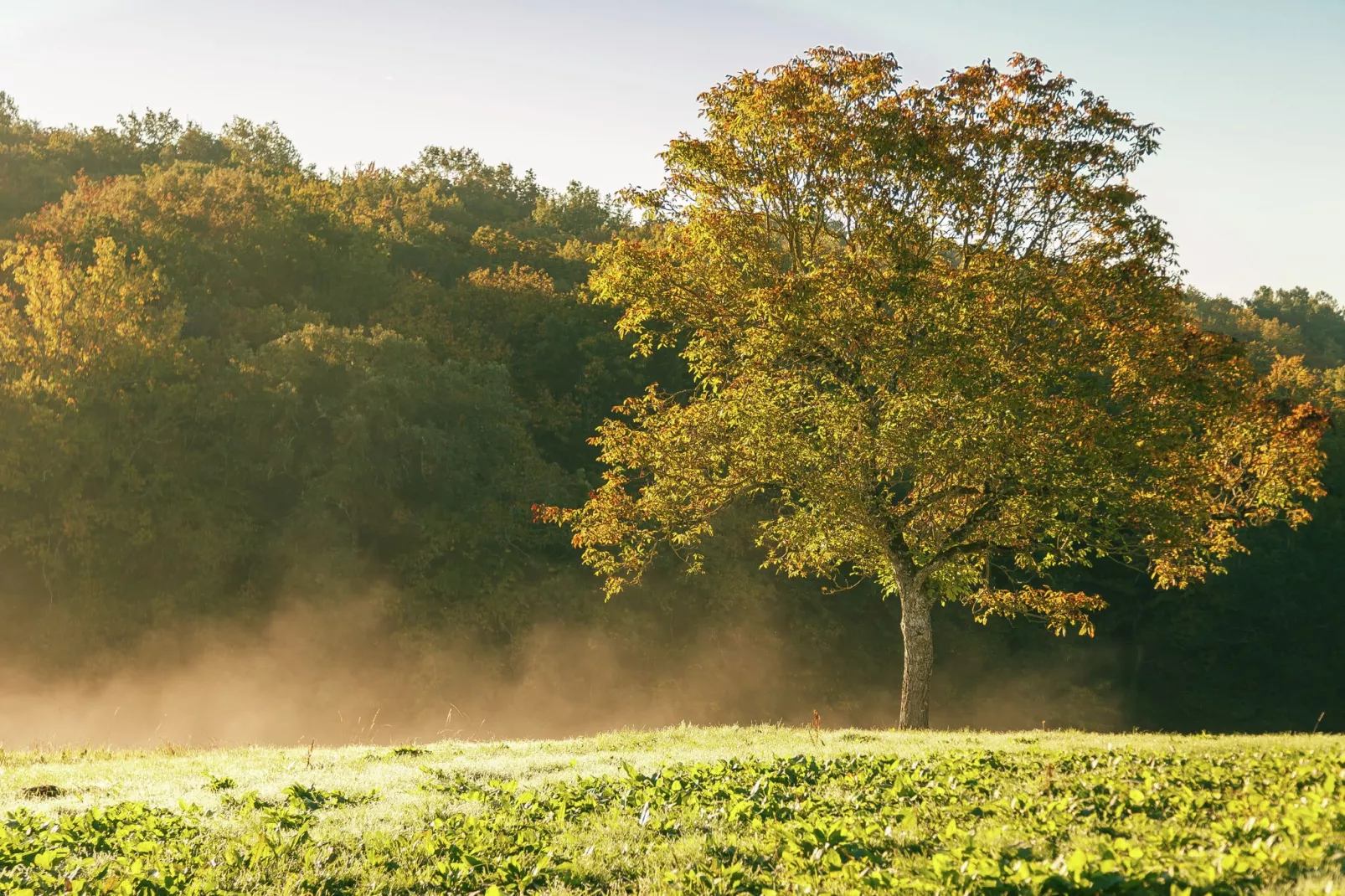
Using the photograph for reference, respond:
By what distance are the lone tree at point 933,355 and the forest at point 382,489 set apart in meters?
7.21

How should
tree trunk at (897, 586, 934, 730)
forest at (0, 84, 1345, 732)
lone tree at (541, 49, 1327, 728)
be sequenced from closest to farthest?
lone tree at (541, 49, 1327, 728)
tree trunk at (897, 586, 934, 730)
forest at (0, 84, 1345, 732)

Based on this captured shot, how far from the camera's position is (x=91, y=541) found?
27438 mm

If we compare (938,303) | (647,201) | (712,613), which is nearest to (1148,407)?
(938,303)

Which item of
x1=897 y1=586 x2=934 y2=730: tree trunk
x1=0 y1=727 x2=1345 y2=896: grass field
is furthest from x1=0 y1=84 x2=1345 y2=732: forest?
x1=0 y1=727 x2=1345 y2=896: grass field

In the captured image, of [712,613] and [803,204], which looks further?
[712,613]

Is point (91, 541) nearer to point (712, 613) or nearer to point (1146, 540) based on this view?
point (712, 613)

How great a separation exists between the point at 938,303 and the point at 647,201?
19.4ft

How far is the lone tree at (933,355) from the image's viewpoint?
14992 mm

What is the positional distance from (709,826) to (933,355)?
403 inches

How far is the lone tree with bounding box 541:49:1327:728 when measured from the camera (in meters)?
15.0

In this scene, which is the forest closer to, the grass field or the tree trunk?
the tree trunk

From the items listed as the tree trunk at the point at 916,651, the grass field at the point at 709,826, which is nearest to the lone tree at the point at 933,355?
the tree trunk at the point at 916,651

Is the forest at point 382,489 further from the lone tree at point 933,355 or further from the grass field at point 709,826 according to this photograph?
the grass field at point 709,826

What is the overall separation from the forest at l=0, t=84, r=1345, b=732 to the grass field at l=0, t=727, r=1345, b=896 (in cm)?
1485
